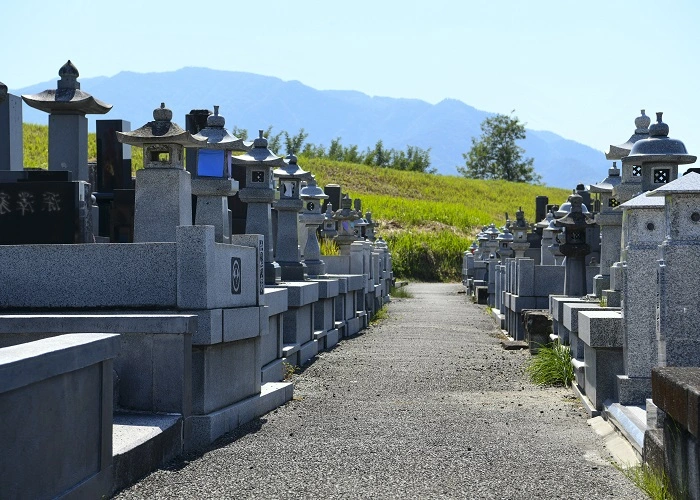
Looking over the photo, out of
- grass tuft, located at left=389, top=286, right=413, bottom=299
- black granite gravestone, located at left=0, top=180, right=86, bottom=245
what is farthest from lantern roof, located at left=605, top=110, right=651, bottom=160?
grass tuft, located at left=389, top=286, right=413, bottom=299

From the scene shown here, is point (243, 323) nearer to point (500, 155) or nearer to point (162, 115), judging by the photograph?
point (162, 115)

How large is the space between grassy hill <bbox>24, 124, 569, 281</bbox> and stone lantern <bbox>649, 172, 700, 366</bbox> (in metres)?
27.6

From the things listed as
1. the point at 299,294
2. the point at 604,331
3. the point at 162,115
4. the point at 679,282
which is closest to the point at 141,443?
the point at 679,282

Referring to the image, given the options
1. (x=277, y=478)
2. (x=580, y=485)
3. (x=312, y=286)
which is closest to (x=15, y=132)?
(x=312, y=286)

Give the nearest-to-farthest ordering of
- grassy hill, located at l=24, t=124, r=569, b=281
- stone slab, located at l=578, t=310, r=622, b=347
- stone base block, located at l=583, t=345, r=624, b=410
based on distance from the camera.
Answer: stone slab, located at l=578, t=310, r=622, b=347 → stone base block, located at l=583, t=345, r=624, b=410 → grassy hill, located at l=24, t=124, r=569, b=281

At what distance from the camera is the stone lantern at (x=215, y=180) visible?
12.3 metres

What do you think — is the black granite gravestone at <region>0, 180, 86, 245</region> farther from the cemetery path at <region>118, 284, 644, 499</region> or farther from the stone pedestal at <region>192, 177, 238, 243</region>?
the cemetery path at <region>118, 284, 644, 499</region>

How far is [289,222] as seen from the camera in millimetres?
16594

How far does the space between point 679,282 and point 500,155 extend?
95.3 metres

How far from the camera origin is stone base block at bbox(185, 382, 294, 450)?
782 centimetres

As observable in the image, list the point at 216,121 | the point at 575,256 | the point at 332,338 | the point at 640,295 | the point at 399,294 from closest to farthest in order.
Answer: the point at 640,295, the point at 216,121, the point at 575,256, the point at 332,338, the point at 399,294

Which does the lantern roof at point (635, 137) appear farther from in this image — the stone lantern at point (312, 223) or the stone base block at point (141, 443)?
the stone base block at point (141, 443)

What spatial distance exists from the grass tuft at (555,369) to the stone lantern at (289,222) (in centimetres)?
470

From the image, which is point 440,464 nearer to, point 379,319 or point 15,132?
point 15,132
